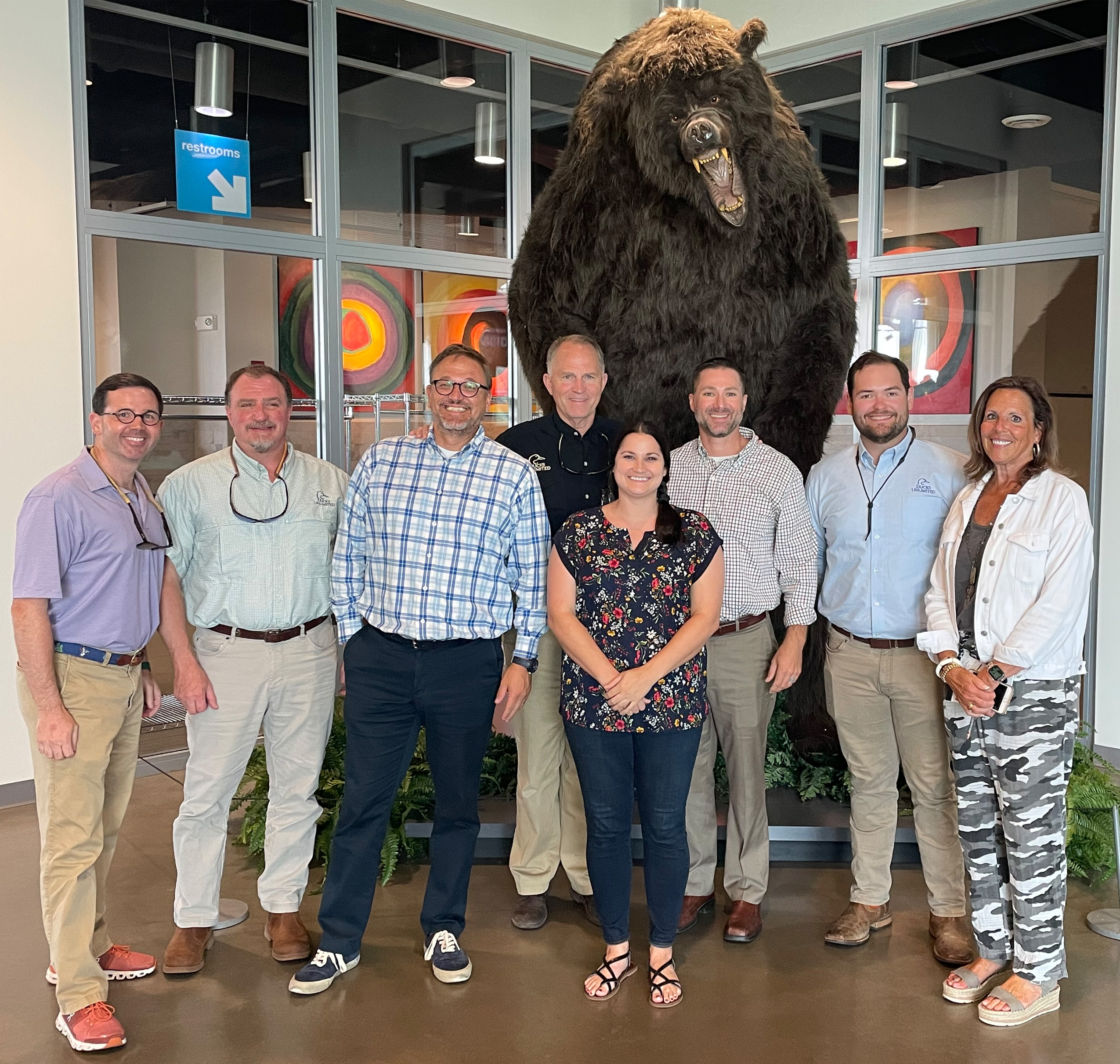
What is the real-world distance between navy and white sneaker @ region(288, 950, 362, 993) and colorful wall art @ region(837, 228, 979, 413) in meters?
4.14

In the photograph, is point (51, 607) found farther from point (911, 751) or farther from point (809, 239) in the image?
point (809, 239)

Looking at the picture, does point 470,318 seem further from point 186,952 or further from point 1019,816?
point 1019,816

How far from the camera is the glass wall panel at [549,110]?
6.43 metres

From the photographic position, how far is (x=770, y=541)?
10.5 ft

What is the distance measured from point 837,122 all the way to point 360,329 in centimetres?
291

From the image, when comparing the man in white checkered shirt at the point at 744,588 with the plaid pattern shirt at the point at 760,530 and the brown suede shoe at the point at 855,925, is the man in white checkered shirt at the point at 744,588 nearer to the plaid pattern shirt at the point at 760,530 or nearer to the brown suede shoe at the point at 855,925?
the plaid pattern shirt at the point at 760,530

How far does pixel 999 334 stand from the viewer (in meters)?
5.65

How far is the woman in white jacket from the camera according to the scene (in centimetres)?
274

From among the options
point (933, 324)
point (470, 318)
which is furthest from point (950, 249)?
point (470, 318)

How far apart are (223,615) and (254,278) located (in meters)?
2.76

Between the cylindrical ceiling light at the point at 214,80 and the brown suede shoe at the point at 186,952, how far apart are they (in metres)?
3.69

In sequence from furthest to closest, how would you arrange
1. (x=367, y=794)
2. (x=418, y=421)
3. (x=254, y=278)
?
(x=418, y=421)
(x=254, y=278)
(x=367, y=794)

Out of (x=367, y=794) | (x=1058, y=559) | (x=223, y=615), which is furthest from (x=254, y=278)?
(x=1058, y=559)

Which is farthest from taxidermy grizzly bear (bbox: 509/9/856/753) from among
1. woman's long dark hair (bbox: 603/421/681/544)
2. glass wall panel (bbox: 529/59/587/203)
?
glass wall panel (bbox: 529/59/587/203)
